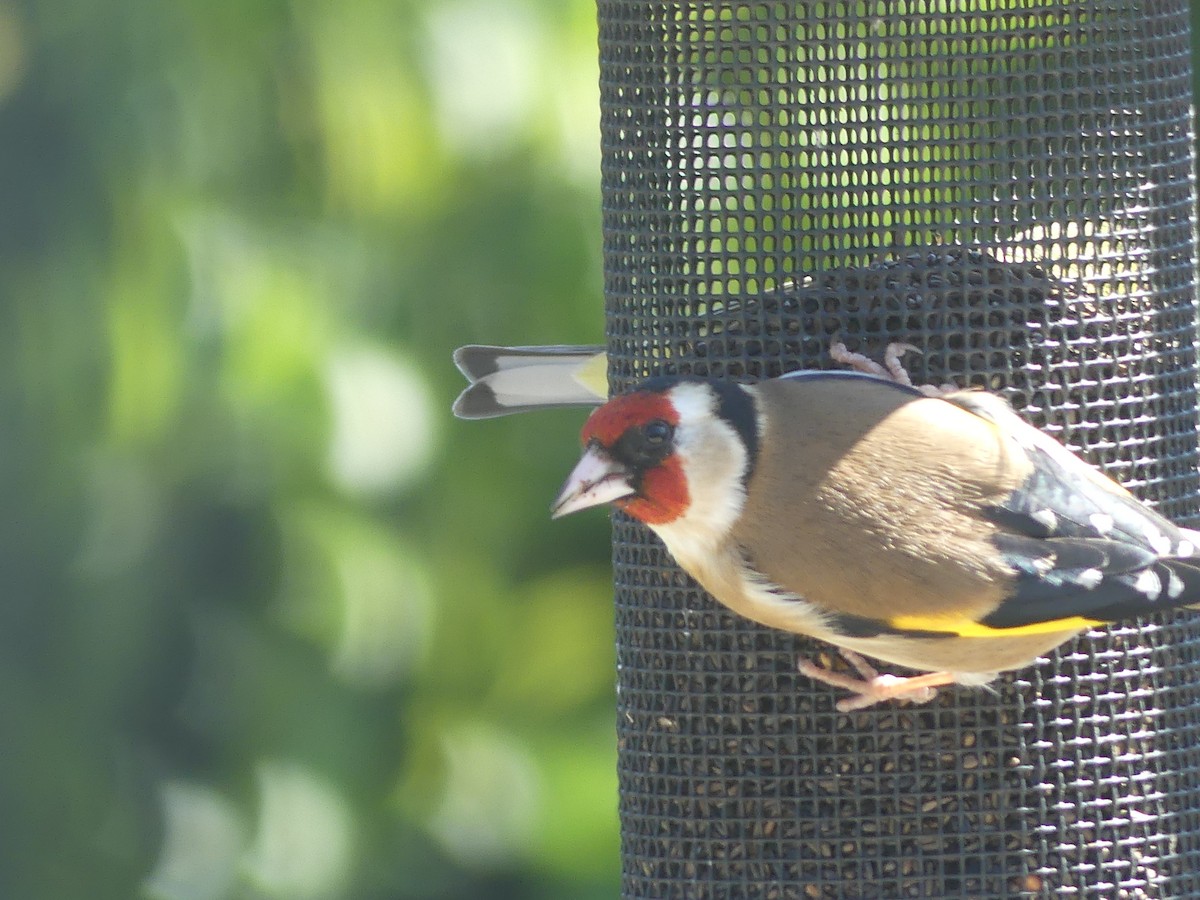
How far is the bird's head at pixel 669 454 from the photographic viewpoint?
355 centimetres

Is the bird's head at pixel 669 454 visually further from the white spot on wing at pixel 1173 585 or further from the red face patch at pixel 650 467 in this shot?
the white spot on wing at pixel 1173 585

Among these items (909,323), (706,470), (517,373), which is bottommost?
(706,470)

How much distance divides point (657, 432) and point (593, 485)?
0.16 meters

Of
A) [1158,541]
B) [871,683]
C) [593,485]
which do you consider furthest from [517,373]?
[1158,541]

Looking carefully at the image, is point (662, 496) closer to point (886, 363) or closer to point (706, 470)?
point (706, 470)

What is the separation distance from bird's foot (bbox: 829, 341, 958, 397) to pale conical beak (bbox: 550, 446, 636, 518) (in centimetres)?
54

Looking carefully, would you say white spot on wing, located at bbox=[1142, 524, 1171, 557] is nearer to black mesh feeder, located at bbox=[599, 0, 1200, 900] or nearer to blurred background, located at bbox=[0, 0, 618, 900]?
black mesh feeder, located at bbox=[599, 0, 1200, 900]

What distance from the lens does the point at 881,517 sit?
11.7 ft

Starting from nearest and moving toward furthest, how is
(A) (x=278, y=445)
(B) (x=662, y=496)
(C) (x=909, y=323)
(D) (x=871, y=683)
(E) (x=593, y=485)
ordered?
(E) (x=593, y=485)
(B) (x=662, y=496)
(D) (x=871, y=683)
(C) (x=909, y=323)
(A) (x=278, y=445)

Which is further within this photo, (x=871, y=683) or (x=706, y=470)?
(x=871, y=683)

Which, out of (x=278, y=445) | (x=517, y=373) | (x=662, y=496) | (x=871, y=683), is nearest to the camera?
(x=662, y=496)

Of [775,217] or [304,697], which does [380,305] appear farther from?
[775,217]

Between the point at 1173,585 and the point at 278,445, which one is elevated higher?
the point at 278,445

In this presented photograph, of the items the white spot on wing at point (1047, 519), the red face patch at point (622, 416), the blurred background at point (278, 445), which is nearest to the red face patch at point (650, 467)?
the red face patch at point (622, 416)
